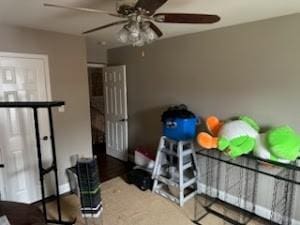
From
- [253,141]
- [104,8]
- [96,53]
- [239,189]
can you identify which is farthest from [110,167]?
[104,8]

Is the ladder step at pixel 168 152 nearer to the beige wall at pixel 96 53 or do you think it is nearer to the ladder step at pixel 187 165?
the ladder step at pixel 187 165

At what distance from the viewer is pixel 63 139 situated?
314 cm

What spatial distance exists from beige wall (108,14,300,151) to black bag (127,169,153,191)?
63 centimetres

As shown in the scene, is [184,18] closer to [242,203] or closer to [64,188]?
[242,203]

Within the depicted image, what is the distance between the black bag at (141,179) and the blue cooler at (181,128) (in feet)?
2.62

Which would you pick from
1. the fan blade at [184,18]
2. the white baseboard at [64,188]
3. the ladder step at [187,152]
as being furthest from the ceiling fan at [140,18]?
the white baseboard at [64,188]

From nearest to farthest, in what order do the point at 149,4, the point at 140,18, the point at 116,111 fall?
the point at 149,4
the point at 140,18
the point at 116,111

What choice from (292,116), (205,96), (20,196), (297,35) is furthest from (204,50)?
(20,196)

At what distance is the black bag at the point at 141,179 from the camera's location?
3.22m

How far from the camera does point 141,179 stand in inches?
128

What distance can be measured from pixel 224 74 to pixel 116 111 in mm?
2347

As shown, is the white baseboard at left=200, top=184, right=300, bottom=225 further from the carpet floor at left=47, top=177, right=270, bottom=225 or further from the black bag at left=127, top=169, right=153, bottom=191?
the black bag at left=127, top=169, right=153, bottom=191

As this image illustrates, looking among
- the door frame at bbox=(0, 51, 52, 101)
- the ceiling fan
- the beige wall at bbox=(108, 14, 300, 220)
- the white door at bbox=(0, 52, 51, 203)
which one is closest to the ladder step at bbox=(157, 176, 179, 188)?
the beige wall at bbox=(108, 14, 300, 220)

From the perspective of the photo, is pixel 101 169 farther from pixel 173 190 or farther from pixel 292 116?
pixel 292 116
